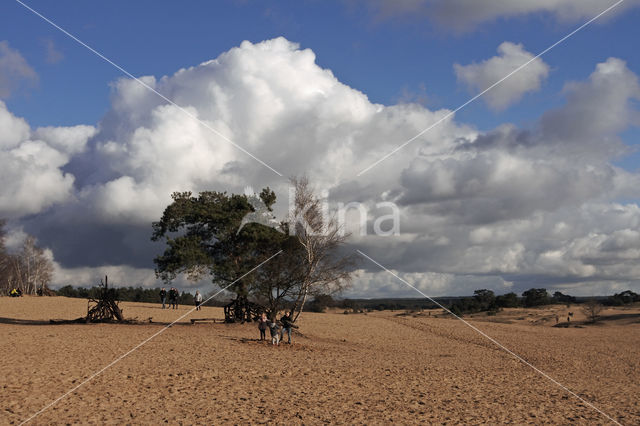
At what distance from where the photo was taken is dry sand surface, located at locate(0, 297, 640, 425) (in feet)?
41.5

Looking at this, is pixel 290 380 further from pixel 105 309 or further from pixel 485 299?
pixel 485 299

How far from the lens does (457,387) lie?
650 inches

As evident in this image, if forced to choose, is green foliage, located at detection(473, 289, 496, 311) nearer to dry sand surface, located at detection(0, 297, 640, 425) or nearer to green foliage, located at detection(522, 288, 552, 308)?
green foliage, located at detection(522, 288, 552, 308)

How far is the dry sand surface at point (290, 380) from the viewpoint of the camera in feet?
41.5

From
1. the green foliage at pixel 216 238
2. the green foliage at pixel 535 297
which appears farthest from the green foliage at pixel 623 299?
the green foliage at pixel 216 238

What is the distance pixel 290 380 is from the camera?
16.4 metres

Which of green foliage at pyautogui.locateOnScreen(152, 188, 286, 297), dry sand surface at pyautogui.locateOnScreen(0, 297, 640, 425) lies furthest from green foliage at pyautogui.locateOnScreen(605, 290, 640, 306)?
green foliage at pyautogui.locateOnScreen(152, 188, 286, 297)

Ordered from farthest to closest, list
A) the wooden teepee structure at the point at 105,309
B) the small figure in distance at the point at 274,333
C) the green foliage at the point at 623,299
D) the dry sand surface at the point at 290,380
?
the green foliage at the point at 623,299, the wooden teepee structure at the point at 105,309, the small figure in distance at the point at 274,333, the dry sand surface at the point at 290,380

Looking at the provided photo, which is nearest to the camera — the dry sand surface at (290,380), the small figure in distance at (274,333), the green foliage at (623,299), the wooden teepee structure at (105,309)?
the dry sand surface at (290,380)

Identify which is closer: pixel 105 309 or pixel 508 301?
pixel 105 309

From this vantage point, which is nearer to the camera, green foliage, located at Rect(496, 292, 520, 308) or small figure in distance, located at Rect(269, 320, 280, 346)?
small figure in distance, located at Rect(269, 320, 280, 346)

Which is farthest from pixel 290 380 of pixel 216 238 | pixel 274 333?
pixel 216 238

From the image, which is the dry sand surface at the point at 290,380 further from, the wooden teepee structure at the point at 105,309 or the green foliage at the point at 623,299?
the green foliage at the point at 623,299

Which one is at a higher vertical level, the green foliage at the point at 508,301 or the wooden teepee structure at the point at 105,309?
the wooden teepee structure at the point at 105,309
